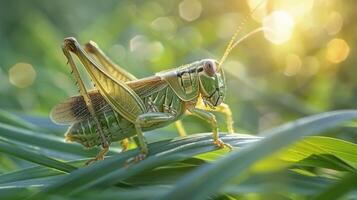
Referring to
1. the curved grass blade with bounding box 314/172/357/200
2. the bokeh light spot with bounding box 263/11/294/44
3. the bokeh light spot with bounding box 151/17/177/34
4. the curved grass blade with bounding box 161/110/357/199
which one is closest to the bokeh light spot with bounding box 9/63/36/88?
the bokeh light spot with bounding box 151/17/177/34

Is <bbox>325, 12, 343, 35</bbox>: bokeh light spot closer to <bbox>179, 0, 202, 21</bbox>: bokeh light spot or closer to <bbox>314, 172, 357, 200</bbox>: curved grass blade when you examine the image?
<bbox>179, 0, 202, 21</bbox>: bokeh light spot

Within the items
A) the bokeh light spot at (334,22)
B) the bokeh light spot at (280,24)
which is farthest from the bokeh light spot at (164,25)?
the bokeh light spot at (334,22)

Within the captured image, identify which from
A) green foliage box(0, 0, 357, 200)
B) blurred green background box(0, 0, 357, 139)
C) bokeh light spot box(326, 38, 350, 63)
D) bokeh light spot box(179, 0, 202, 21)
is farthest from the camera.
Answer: bokeh light spot box(179, 0, 202, 21)

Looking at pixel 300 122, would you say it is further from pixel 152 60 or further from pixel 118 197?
pixel 152 60

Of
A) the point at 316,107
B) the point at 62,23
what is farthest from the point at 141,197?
Result: the point at 62,23

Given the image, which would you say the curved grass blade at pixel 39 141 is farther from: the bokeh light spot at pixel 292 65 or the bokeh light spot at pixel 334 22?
the bokeh light spot at pixel 334 22

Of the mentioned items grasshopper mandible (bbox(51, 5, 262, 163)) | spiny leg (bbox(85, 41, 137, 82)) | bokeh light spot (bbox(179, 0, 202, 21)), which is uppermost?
bokeh light spot (bbox(179, 0, 202, 21))

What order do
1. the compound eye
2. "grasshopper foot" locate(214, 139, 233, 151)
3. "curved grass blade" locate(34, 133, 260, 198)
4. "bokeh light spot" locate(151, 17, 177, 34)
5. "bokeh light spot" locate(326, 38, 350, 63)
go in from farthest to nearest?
1. "bokeh light spot" locate(151, 17, 177, 34)
2. "bokeh light spot" locate(326, 38, 350, 63)
3. the compound eye
4. "grasshopper foot" locate(214, 139, 233, 151)
5. "curved grass blade" locate(34, 133, 260, 198)

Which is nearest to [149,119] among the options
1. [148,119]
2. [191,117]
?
[148,119]
